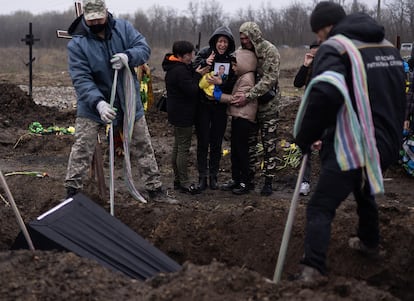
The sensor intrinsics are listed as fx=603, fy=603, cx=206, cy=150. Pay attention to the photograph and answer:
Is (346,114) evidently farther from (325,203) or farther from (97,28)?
(97,28)

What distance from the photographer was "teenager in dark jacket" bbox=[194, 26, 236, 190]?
680 cm

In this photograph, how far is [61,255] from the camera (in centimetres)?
396

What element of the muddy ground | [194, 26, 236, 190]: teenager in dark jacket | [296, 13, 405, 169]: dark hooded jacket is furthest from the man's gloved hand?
[296, 13, 405, 169]: dark hooded jacket

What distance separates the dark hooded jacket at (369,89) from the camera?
380 centimetres

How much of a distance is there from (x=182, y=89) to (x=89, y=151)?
4.60 ft

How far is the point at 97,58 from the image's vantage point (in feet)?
19.0

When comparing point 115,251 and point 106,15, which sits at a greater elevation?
point 106,15

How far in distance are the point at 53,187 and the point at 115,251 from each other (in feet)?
9.76

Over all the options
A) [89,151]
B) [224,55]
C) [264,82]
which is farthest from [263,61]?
[89,151]

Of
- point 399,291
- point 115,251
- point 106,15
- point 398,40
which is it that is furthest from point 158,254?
point 398,40

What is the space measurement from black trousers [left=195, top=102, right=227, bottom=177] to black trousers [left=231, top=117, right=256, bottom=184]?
181 mm

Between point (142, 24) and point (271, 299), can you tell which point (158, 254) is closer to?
point (271, 299)

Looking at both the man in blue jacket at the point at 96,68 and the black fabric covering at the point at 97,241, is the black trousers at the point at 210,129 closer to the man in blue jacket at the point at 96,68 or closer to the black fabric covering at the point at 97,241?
the man in blue jacket at the point at 96,68

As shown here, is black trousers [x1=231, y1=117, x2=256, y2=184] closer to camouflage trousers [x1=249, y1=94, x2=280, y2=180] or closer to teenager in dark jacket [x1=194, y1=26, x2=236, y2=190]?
camouflage trousers [x1=249, y1=94, x2=280, y2=180]
